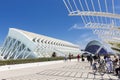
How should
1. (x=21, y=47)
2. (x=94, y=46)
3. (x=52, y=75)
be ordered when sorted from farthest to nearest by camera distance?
1. (x=94, y=46)
2. (x=21, y=47)
3. (x=52, y=75)

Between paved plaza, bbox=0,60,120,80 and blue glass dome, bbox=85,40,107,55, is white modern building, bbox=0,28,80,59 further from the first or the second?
blue glass dome, bbox=85,40,107,55

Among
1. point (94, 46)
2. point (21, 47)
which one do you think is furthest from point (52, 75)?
point (94, 46)

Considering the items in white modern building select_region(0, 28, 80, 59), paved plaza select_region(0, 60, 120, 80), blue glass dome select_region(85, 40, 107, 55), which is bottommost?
paved plaza select_region(0, 60, 120, 80)

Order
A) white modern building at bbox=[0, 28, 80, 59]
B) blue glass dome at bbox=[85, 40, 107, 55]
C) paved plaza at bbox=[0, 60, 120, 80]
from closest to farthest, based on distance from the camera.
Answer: paved plaza at bbox=[0, 60, 120, 80] → white modern building at bbox=[0, 28, 80, 59] → blue glass dome at bbox=[85, 40, 107, 55]

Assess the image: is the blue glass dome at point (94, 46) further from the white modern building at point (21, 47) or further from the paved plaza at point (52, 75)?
the paved plaza at point (52, 75)

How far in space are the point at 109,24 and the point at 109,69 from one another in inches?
154

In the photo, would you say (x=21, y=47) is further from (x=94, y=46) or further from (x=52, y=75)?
(x=94, y=46)

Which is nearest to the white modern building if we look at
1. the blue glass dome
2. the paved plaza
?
the paved plaza

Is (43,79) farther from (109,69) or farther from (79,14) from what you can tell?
(109,69)

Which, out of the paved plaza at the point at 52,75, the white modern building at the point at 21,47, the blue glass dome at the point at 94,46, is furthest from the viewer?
the blue glass dome at the point at 94,46

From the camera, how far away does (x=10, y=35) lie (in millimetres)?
48719

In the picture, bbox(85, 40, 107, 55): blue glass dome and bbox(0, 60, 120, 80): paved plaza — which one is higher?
bbox(85, 40, 107, 55): blue glass dome

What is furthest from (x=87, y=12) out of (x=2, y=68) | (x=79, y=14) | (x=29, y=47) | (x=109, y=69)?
(x=29, y=47)

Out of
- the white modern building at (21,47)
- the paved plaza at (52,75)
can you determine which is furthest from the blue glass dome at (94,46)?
the paved plaza at (52,75)
